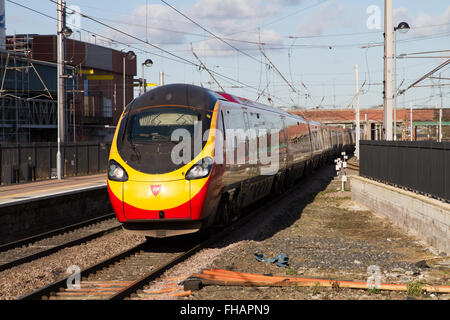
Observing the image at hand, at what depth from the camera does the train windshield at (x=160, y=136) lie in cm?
1080

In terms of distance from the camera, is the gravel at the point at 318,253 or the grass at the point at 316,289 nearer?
the grass at the point at 316,289

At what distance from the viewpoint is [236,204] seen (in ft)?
45.5

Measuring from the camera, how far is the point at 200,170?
1072cm

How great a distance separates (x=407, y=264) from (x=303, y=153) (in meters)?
17.5

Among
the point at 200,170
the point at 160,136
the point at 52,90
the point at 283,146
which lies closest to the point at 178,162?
the point at 200,170

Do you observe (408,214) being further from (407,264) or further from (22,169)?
→ (22,169)

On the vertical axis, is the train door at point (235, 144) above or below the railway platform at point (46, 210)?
above

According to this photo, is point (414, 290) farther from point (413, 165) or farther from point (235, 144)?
point (413, 165)

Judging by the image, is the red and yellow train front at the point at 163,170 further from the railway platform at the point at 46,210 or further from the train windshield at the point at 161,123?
the railway platform at the point at 46,210

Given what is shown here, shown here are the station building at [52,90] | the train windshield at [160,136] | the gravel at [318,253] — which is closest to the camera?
the gravel at [318,253]

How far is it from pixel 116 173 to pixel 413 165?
7282 millimetres

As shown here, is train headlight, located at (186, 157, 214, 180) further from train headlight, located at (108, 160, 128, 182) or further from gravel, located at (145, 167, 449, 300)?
gravel, located at (145, 167, 449, 300)

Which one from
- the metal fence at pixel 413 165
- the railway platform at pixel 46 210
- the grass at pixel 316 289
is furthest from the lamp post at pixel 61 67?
the grass at pixel 316 289
